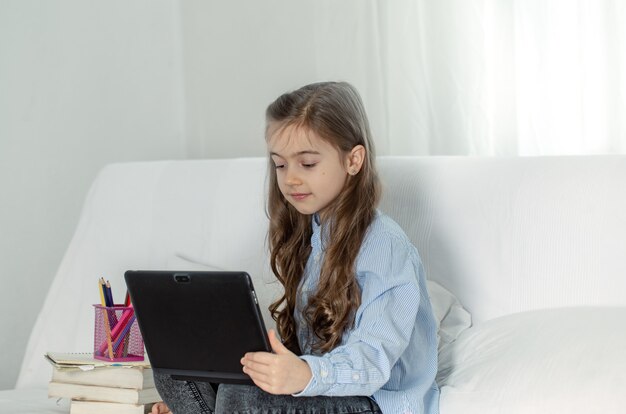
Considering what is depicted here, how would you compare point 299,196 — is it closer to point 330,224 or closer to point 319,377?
point 330,224

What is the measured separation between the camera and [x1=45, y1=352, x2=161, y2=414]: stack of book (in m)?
1.61

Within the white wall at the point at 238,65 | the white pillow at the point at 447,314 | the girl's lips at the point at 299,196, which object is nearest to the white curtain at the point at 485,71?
the white wall at the point at 238,65

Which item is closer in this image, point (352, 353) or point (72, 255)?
point (352, 353)

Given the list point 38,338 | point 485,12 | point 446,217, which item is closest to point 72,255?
point 38,338

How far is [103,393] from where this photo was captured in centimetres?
164

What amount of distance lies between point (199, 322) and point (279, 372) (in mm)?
151

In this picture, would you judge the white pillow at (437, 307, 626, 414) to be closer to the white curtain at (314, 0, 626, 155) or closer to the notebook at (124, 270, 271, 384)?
the notebook at (124, 270, 271, 384)

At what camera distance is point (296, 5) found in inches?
112

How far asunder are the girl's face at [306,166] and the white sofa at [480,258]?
0.95 feet

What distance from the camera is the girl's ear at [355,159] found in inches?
57.5

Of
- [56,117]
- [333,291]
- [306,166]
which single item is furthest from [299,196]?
[56,117]

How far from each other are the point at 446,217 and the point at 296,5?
53.4 inches

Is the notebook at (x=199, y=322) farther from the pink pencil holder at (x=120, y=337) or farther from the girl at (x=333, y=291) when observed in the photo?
the pink pencil holder at (x=120, y=337)

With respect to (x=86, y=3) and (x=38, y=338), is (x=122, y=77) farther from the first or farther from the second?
(x=38, y=338)
